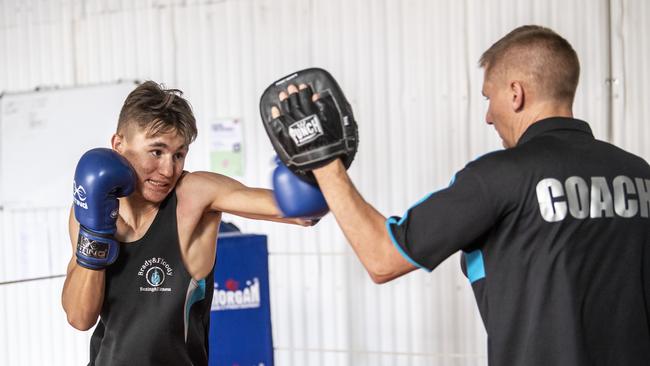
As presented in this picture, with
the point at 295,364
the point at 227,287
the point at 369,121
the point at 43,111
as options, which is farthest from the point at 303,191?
the point at 43,111

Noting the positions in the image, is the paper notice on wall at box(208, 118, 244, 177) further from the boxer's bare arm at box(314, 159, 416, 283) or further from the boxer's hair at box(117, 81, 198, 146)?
the boxer's bare arm at box(314, 159, 416, 283)

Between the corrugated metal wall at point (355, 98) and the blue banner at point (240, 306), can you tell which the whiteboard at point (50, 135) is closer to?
the corrugated metal wall at point (355, 98)

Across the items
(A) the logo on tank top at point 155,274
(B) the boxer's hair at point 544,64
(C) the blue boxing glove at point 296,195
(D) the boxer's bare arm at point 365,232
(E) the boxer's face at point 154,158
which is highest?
(B) the boxer's hair at point 544,64

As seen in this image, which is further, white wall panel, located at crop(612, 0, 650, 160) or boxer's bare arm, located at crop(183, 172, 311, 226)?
white wall panel, located at crop(612, 0, 650, 160)

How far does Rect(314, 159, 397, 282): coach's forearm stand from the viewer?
1345 millimetres

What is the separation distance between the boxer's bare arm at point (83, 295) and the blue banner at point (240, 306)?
1.03 meters

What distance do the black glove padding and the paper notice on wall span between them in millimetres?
2547

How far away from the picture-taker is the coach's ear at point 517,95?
1419 mm

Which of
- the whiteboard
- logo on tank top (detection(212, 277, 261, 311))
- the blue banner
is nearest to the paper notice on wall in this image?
the whiteboard

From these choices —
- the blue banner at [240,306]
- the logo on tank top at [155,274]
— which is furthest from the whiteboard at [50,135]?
the logo on tank top at [155,274]

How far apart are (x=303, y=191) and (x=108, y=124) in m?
2.98

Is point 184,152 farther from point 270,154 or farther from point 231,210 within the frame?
point 270,154

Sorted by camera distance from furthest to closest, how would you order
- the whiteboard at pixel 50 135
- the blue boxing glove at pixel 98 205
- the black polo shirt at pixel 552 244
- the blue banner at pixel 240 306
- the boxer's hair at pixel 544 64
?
the whiteboard at pixel 50 135, the blue banner at pixel 240 306, the blue boxing glove at pixel 98 205, the boxer's hair at pixel 544 64, the black polo shirt at pixel 552 244

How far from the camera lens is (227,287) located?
2.80 meters
